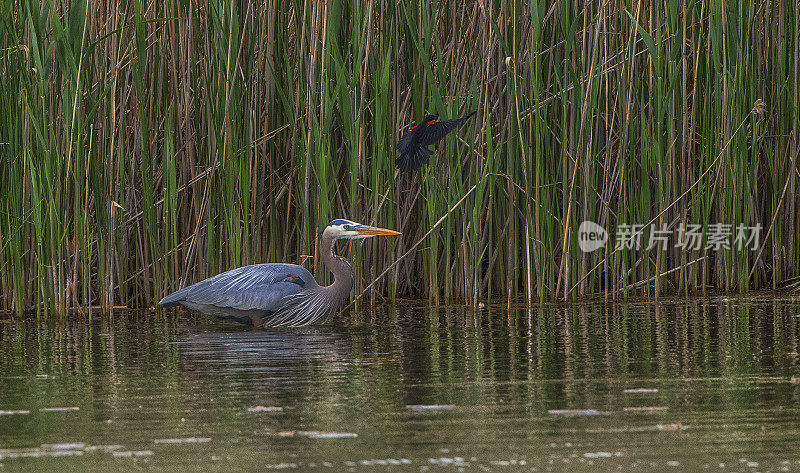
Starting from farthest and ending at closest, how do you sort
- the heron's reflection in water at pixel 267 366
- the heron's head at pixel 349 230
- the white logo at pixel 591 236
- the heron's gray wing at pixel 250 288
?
the white logo at pixel 591 236 → the heron's head at pixel 349 230 → the heron's gray wing at pixel 250 288 → the heron's reflection in water at pixel 267 366

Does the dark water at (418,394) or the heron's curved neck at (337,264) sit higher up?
the heron's curved neck at (337,264)

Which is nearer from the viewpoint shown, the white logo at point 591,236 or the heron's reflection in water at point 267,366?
the heron's reflection in water at point 267,366

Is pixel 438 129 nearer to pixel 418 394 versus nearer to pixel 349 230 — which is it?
pixel 349 230

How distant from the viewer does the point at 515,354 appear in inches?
175

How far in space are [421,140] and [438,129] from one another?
0.34ft

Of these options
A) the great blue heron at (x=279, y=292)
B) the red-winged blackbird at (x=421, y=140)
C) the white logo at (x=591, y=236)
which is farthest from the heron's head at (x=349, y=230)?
the white logo at (x=591, y=236)

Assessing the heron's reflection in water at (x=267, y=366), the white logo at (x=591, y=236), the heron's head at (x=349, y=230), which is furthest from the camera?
the white logo at (x=591, y=236)

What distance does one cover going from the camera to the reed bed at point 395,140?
5871 millimetres

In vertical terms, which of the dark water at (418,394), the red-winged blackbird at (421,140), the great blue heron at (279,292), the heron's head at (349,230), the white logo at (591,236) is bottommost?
the dark water at (418,394)

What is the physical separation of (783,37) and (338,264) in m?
2.62

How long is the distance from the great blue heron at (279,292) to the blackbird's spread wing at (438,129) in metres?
0.50

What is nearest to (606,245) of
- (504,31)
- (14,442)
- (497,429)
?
(504,31)

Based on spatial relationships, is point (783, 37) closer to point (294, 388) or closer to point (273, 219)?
point (273, 219)

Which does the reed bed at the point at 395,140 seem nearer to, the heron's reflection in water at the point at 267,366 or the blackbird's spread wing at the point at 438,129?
the blackbird's spread wing at the point at 438,129
